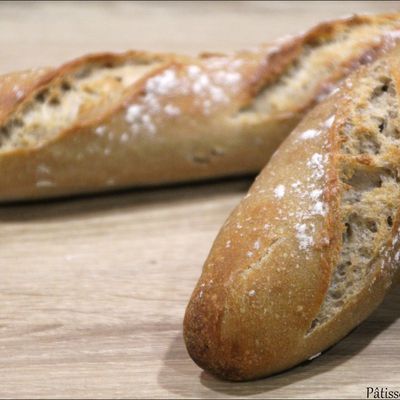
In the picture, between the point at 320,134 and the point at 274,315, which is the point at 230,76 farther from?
the point at 274,315

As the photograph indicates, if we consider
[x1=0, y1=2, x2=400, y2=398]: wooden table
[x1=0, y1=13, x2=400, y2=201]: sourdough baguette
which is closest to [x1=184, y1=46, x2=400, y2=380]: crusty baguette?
[x1=0, y1=2, x2=400, y2=398]: wooden table

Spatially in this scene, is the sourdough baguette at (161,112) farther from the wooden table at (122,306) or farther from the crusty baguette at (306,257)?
the crusty baguette at (306,257)

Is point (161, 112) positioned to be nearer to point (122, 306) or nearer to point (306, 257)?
point (122, 306)

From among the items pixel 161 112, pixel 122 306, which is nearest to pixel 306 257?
pixel 122 306

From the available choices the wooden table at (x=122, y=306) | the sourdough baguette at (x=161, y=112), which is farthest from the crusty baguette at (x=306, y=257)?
the sourdough baguette at (x=161, y=112)

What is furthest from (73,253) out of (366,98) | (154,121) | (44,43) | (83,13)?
(83,13)

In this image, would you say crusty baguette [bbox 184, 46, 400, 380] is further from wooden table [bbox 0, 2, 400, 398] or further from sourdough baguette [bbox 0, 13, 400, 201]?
sourdough baguette [bbox 0, 13, 400, 201]
